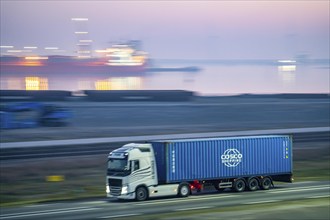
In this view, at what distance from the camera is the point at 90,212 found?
2898cm

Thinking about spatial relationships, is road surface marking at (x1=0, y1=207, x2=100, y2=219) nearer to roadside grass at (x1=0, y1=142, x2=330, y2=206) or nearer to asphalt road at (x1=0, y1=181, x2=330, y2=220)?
asphalt road at (x1=0, y1=181, x2=330, y2=220)

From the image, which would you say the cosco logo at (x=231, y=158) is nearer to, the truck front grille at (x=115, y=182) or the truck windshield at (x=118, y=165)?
the truck windshield at (x=118, y=165)

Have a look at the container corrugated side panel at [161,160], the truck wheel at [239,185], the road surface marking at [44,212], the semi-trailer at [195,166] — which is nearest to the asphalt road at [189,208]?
the road surface marking at [44,212]

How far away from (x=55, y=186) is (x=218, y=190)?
1126cm

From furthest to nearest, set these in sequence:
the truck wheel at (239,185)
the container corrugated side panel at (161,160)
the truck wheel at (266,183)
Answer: the truck wheel at (266,183) < the truck wheel at (239,185) < the container corrugated side panel at (161,160)

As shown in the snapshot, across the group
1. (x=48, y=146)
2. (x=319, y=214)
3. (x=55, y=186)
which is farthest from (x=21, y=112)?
(x=319, y=214)

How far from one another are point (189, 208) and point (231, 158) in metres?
7.24

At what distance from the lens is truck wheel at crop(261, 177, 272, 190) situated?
121 ft

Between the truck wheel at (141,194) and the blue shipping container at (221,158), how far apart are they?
1229mm

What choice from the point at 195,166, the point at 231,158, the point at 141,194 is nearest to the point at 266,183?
the point at 231,158

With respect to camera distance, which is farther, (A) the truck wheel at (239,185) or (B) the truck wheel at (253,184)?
(B) the truck wheel at (253,184)

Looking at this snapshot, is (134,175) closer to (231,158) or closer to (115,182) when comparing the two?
(115,182)

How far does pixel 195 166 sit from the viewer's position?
34625 mm

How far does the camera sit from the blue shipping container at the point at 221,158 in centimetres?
3397
